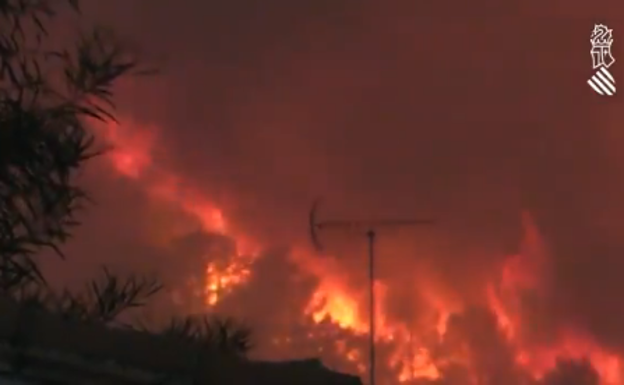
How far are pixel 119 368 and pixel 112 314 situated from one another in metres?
1.46

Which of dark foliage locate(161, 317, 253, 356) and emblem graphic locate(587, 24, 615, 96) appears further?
emblem graphic locate(587, 24, 615, 96)

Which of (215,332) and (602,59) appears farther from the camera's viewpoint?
(602,59)

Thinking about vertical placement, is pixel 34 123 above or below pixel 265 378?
above

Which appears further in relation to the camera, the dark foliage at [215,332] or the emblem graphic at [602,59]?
the emblem graphic at [602,59]

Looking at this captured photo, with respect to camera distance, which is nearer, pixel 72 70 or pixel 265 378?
pixel 265 378

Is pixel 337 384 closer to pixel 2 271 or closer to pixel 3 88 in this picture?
pixel 2 271

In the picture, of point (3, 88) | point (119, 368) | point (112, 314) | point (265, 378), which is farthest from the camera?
point (112, 314)

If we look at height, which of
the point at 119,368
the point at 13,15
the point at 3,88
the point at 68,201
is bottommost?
the point at 119,368

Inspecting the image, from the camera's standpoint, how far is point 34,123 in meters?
4.79

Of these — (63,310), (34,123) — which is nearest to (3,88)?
(34,123)

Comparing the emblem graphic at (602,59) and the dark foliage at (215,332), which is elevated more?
the emblem graphic at (602,59)

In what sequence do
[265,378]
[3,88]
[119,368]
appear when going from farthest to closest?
[3,88], [265,378], [119,368]

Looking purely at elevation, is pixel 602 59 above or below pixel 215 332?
above

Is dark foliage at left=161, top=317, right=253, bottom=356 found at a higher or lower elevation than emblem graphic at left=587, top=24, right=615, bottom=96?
lower
